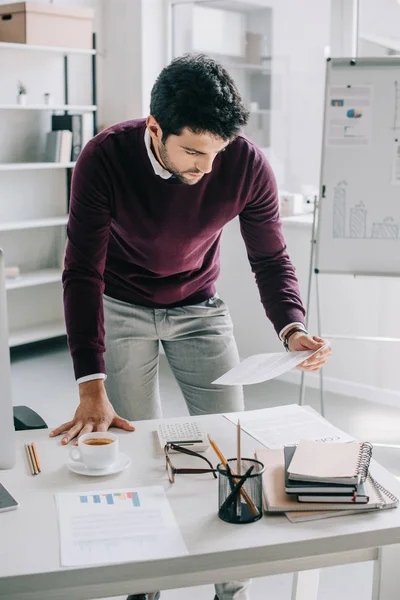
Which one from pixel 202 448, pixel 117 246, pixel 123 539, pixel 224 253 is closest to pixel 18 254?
pixel 224 253

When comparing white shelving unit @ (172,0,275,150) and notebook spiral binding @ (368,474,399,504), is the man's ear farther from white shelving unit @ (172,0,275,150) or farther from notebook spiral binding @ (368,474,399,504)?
white shelving unit @ (172,0,275,150)

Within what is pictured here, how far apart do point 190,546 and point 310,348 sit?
2.33 feet

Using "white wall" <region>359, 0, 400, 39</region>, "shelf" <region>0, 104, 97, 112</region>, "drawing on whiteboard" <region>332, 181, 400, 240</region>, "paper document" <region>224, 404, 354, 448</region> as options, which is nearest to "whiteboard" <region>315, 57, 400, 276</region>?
"drawing on whiteboard" <region>332, 181, 400, 240</region>

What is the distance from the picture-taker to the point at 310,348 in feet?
5.96

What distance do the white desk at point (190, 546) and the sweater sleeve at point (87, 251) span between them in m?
0.44

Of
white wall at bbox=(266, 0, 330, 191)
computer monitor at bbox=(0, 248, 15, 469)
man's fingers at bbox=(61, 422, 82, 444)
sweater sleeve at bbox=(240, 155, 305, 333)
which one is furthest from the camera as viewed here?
white wall at bbox=(266, 0, 330, 191)

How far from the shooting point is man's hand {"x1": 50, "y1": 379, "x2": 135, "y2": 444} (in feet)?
5.40

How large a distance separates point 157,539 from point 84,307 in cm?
74

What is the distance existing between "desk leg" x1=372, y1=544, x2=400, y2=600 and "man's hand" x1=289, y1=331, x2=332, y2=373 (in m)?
0.51

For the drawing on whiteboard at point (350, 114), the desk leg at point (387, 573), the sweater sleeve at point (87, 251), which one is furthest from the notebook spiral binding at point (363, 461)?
the drawing on whiteboard at point (350, 114)

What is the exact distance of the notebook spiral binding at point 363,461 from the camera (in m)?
1.37

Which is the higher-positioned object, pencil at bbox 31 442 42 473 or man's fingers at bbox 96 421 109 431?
man's fingers at bbox 96 421 109 431

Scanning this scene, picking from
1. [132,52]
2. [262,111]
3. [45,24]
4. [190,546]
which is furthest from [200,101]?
[132,52]

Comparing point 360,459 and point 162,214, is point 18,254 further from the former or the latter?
point 360,459
